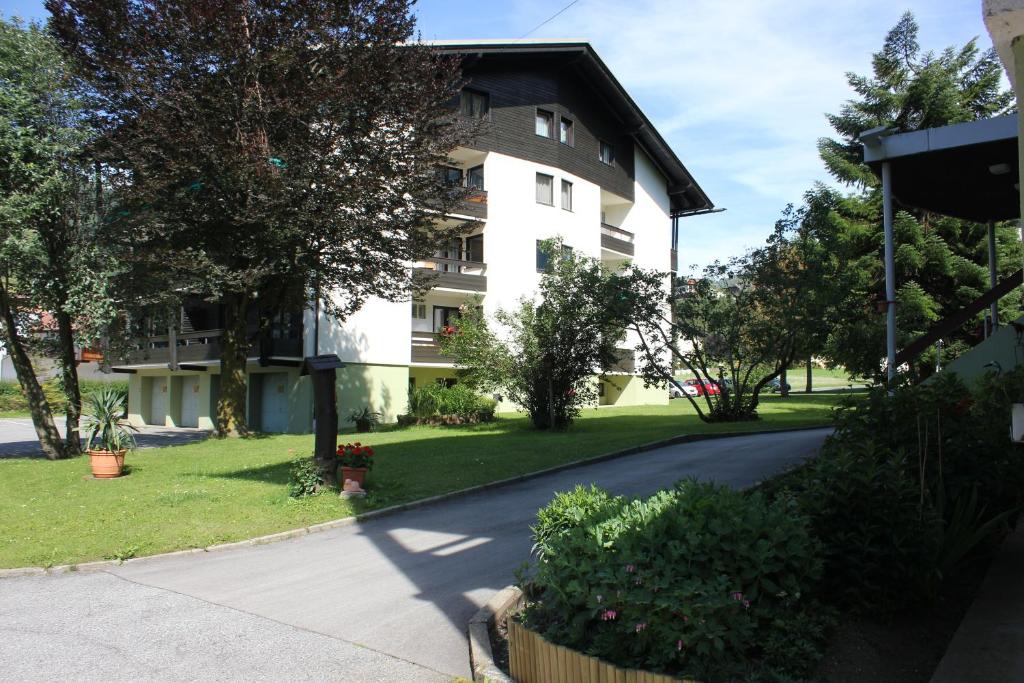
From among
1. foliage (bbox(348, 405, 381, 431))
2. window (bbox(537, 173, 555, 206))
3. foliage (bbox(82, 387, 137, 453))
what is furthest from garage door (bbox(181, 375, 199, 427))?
foliage (bbox(82, 387, 137, 453))

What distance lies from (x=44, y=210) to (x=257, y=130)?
5.23 meters

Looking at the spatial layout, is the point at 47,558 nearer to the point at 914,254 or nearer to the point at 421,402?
the point at 421,402

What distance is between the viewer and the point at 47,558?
322 inches

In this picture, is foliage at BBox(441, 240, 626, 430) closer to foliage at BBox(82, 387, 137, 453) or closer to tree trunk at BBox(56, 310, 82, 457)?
tree trunk at BBox(56, 310, 82, 457)

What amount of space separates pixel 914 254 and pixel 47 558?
28.0 meters

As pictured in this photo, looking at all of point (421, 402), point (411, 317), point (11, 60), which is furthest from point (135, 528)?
point (411, 317)

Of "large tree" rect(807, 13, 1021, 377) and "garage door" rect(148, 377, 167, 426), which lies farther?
"garage door" rect(148, 377, 167, 426)

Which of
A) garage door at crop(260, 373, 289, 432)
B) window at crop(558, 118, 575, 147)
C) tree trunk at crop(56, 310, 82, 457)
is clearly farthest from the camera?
window at crop(558, 118, 575, 147)

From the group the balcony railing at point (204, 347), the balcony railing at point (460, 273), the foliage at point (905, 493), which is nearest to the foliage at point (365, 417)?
the balcony railing at point (204, 347)

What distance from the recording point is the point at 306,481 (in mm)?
11109

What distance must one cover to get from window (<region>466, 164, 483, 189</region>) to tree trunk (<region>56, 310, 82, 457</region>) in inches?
713

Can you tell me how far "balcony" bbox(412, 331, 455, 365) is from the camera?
3108 cm

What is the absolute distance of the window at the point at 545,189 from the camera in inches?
1373

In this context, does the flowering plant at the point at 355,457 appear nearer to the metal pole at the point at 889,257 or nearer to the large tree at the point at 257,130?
the metal pole at the point at 889,257
